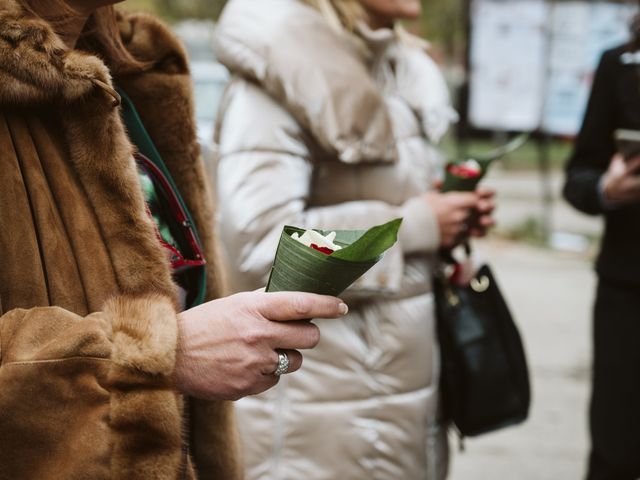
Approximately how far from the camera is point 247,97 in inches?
95.4

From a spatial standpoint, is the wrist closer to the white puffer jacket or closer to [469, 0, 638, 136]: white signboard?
the white puffer jacket

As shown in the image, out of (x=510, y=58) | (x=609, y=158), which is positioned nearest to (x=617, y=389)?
(x=609, y=158)

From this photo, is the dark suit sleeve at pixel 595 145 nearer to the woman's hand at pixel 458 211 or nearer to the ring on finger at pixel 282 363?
the woman's hand at pixel 458 211

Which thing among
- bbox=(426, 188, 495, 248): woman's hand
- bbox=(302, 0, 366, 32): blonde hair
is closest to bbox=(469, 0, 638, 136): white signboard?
bbox=(426, 188, 495, 248): woman's hand

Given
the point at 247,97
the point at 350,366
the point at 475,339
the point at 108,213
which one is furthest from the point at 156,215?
the point at 475,339

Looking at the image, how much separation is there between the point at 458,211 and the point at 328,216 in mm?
430

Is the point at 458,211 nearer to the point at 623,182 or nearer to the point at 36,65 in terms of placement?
the point at 623,182

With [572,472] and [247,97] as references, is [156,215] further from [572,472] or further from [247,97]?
[572,472]

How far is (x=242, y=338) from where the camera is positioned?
53.2 inches

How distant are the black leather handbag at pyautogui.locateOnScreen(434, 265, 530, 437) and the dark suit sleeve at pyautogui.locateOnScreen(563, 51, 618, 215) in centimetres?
60

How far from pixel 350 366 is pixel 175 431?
117 centimetres

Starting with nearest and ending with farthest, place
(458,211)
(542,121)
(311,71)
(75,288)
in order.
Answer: (75,288), (311,71), (458,211), (542,121)

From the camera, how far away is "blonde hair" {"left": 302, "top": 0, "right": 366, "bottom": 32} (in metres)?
2.60

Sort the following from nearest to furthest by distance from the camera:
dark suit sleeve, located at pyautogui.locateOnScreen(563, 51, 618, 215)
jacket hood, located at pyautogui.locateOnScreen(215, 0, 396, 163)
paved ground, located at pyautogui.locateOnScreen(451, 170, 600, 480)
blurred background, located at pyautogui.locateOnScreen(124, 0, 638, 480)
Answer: jacket hood, located at pyautogui.locateOnScreen(215, 0, 396, 163), dark suit sleeve, located at pyautogui.locateOnScreen(563, 51, 618, 215), paved ground, located at pyautogui.locateOnScreen(451, 170, 600, 480), blurred background, located at pyautogui.locateOnScreen(124, 0, 638, 480)
